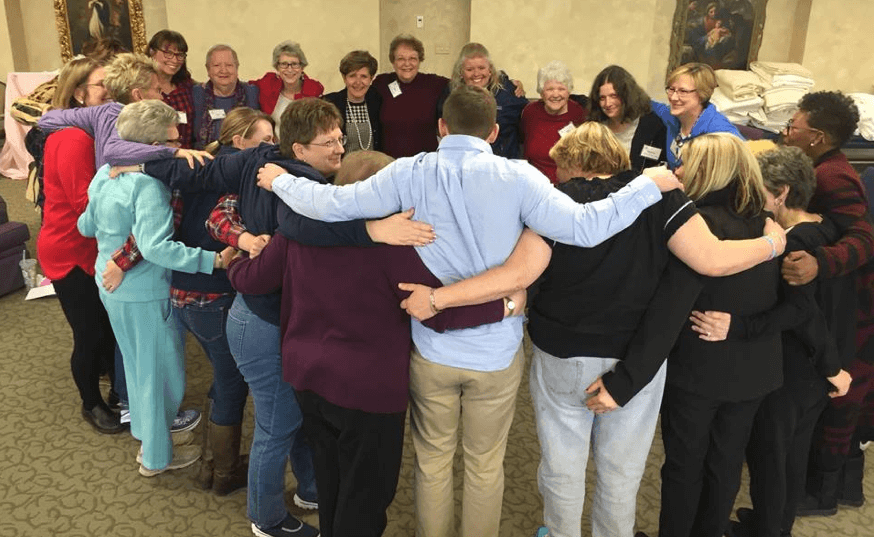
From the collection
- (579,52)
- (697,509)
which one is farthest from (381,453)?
(579,52)

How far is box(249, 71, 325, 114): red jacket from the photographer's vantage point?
4754mm

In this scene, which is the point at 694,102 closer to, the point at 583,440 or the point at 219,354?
the point at 583,440

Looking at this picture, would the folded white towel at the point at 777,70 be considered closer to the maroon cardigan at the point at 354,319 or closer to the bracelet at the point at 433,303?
the maroon cardigan at the point at 354,319

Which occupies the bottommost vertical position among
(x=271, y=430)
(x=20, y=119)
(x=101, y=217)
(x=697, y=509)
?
(x=697, y=509)

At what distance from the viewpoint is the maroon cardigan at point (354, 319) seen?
1850mm

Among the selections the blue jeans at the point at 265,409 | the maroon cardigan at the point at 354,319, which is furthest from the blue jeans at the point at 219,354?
the maroon cardigan at the point at 354,319

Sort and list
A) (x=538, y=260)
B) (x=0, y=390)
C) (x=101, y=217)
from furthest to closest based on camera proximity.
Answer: (x=0, y=390) → (x=101, y=217) → (x=538, y=260)

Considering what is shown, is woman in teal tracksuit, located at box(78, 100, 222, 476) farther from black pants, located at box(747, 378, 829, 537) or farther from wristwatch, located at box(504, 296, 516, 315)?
black pants, located at box(747, 378, 829, 537)

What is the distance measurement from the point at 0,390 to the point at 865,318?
13.7ft

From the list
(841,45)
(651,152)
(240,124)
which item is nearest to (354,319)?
(240,124)

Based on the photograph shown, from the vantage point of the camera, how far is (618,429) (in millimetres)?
2107

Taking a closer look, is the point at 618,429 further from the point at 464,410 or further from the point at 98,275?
the point at 98,275

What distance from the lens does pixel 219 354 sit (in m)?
2.58

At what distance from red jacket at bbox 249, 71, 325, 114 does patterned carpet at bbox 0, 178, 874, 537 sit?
203 cm
